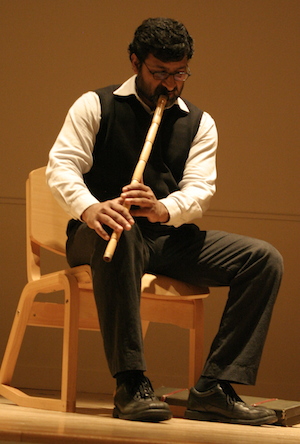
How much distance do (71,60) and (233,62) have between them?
2.62ft

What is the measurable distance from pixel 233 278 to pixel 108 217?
0.42 m

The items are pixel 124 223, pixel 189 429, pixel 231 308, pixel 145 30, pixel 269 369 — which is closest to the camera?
pixel 189 429

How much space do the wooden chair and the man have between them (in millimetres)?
66

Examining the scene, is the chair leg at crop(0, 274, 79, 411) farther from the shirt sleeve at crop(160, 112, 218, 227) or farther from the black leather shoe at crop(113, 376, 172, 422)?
the shirt sleeve at crop(160, 112, 218, 227)

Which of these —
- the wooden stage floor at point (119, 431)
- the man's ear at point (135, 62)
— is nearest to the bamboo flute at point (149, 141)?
the man's ear at point (135, 62)

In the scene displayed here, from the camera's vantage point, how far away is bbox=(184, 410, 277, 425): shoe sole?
1.75 meters

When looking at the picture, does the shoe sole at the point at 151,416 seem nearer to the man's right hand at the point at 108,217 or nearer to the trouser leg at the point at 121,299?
the trouser leg at the point at 121,299

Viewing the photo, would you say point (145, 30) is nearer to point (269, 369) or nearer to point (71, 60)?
point (71, 60)

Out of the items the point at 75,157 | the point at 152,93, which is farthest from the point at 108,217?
the point at 152,93

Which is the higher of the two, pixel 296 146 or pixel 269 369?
pixel 296 146

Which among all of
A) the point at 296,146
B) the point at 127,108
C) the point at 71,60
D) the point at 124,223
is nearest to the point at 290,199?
the point at 296,146

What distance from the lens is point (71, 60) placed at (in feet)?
11.1

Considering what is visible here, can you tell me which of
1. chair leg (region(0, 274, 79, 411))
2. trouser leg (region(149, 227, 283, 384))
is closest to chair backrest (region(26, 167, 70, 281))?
chair leg (region(0, 274, 79, 411))

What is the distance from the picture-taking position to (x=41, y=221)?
2.26m
